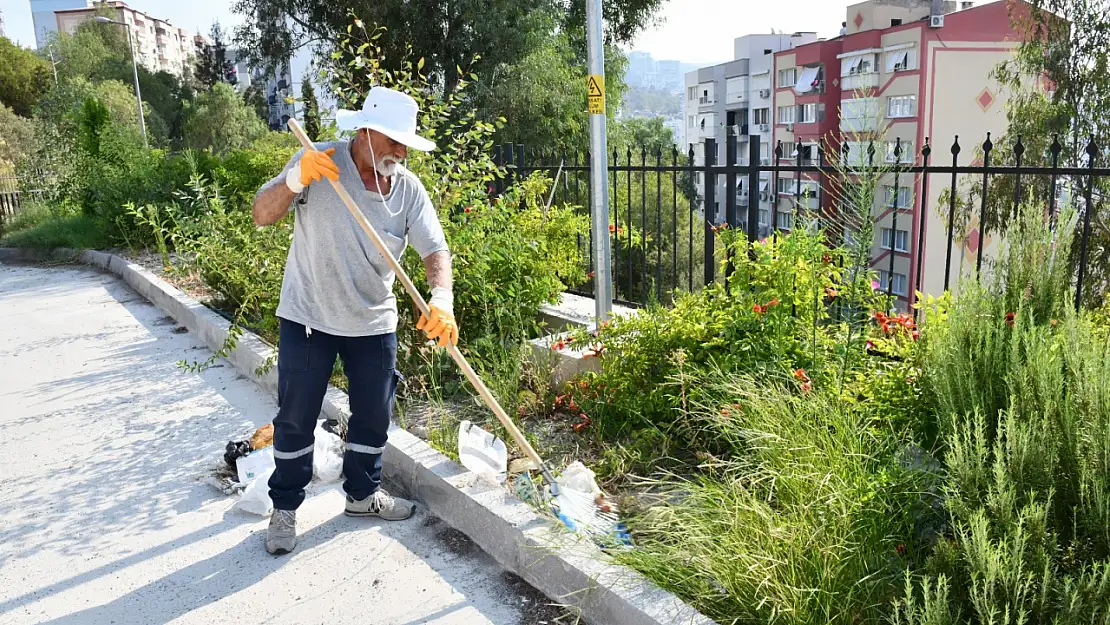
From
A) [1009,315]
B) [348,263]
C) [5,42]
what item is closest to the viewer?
[1009,315]

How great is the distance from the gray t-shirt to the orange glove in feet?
0.90

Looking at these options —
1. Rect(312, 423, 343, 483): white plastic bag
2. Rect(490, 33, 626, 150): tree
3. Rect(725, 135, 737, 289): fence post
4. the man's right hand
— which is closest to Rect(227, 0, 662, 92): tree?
Rect(490, 33, 626, 150): tree

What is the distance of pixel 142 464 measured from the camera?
179 inches

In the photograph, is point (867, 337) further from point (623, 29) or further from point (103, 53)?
point (103, 53)

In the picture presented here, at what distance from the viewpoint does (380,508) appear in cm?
376

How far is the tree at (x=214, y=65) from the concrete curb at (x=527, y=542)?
162ft

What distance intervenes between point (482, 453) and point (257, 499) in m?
1.07

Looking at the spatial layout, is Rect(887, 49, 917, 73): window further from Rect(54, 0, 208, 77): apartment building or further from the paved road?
Rect(54, 0, 208, 77): apartment building

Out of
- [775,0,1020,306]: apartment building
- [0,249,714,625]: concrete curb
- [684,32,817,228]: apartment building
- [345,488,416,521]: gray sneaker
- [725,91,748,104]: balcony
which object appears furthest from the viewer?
[725,91,748,104]: balcony

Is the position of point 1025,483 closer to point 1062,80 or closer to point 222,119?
point 1062,80

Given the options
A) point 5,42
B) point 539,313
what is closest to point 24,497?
point 539,313

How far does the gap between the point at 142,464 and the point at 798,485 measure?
3.58 meters

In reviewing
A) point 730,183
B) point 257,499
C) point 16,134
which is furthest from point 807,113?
point 257,499

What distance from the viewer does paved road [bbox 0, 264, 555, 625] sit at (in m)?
3.12
